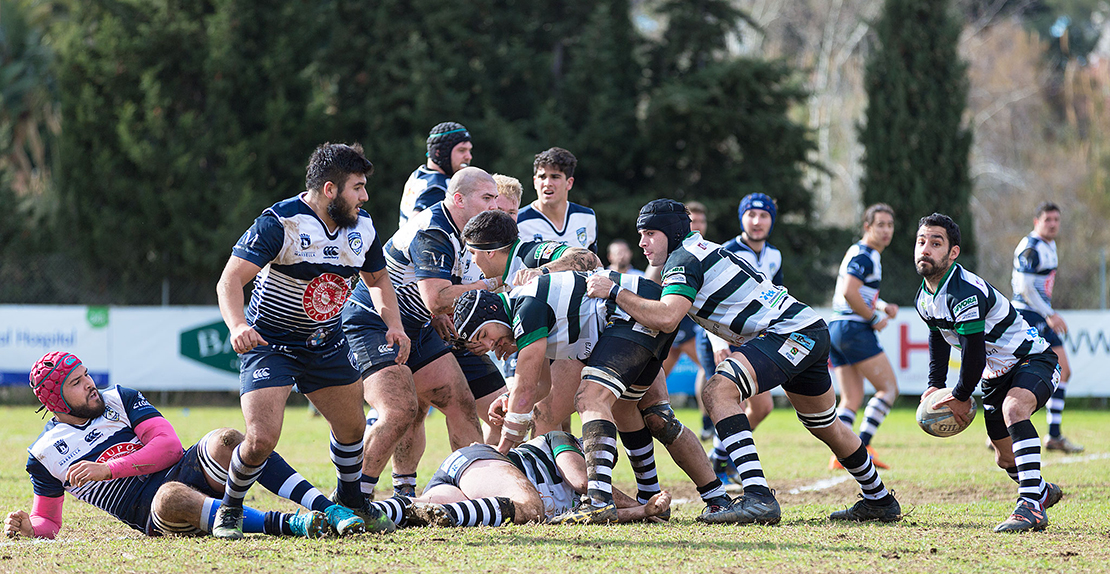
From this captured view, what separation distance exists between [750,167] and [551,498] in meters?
15.6

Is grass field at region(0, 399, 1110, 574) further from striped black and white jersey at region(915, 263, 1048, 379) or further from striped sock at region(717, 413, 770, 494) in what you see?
striped black and white jersey at region(915, 263, 1048, 379)

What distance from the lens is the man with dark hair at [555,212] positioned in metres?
7.23

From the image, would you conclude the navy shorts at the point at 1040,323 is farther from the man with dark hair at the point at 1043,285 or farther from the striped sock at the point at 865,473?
the striped sock at the point at 865,473

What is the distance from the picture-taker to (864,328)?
9.46 m

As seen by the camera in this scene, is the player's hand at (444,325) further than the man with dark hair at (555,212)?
No

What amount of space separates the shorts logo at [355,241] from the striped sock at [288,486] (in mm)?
1110

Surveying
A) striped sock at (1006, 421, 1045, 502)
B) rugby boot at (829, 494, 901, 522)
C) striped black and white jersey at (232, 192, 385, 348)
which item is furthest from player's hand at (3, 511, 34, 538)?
striped sock at (1006, 421, 1045, 502)

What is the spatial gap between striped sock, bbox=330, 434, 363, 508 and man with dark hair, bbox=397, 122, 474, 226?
198 centimetres

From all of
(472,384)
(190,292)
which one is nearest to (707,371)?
(472,384)

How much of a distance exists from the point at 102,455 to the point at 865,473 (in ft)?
13.0

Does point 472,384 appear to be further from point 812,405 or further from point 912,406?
point 912,406

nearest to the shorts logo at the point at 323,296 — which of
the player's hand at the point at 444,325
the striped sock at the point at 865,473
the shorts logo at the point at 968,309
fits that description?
the player's hand at the point at 444,325

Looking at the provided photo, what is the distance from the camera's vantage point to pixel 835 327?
9531mm

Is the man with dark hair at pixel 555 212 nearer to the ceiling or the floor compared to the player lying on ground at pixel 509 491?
nearer to the ceiling
